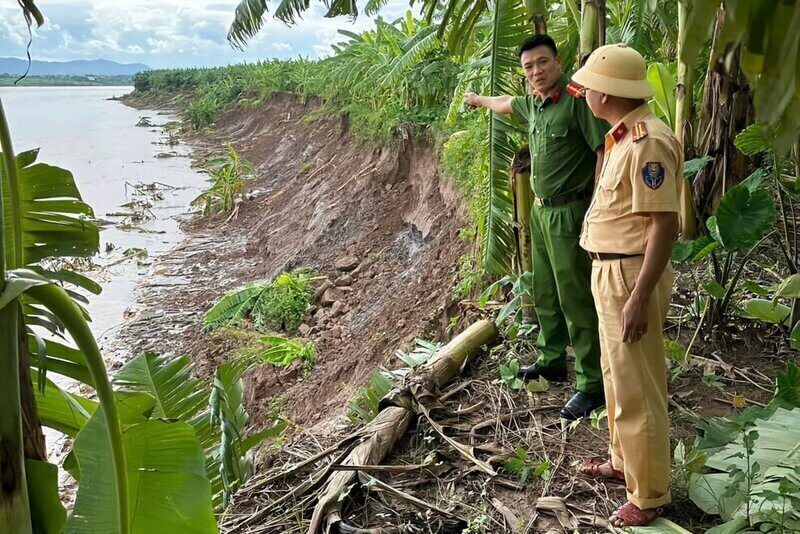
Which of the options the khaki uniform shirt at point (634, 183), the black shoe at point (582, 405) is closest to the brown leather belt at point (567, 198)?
the khaki uniform shirt at point (634, 183)

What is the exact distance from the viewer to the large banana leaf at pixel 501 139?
355 centimetres

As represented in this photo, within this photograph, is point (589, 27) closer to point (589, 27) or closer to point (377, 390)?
point (589, 27)

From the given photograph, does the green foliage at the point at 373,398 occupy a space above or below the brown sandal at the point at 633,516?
below

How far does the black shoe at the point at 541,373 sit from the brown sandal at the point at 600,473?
782 mm

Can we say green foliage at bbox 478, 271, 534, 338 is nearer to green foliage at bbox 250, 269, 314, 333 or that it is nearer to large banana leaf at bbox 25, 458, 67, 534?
large banana leaf at bbox 25, 458, 67, 534

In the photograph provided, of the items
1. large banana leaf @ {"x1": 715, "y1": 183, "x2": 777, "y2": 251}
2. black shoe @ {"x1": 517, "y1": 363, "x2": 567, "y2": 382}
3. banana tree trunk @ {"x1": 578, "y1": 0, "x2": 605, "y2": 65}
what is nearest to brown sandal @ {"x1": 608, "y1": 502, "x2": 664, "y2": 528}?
black shoe @ {"x1": 517, "y1": 363, "x2": 567, "y2": 382}

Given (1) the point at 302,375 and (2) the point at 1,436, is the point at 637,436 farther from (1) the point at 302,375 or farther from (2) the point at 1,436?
(1) the point at 302,375

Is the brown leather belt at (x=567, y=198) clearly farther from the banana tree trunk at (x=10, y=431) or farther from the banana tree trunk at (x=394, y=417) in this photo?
the banana tree trunk at (x=10, y=431)

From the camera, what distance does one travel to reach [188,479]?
5.03ft

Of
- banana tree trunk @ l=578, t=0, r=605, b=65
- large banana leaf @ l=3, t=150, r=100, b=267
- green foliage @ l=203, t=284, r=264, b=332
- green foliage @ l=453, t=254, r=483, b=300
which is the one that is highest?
banana tree trunk @ l=578, t=0, r=605, b=65

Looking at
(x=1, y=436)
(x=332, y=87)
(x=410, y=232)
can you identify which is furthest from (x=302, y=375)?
(x=332, y=87)

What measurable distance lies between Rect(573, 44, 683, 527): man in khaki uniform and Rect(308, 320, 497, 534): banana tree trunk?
1.03m

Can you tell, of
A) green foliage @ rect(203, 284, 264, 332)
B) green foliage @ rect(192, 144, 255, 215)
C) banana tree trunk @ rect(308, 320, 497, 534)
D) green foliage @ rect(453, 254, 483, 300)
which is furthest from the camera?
green foliage @ rect(192, 144, 255, 215)

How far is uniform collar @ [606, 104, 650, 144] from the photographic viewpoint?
83.7 inches
